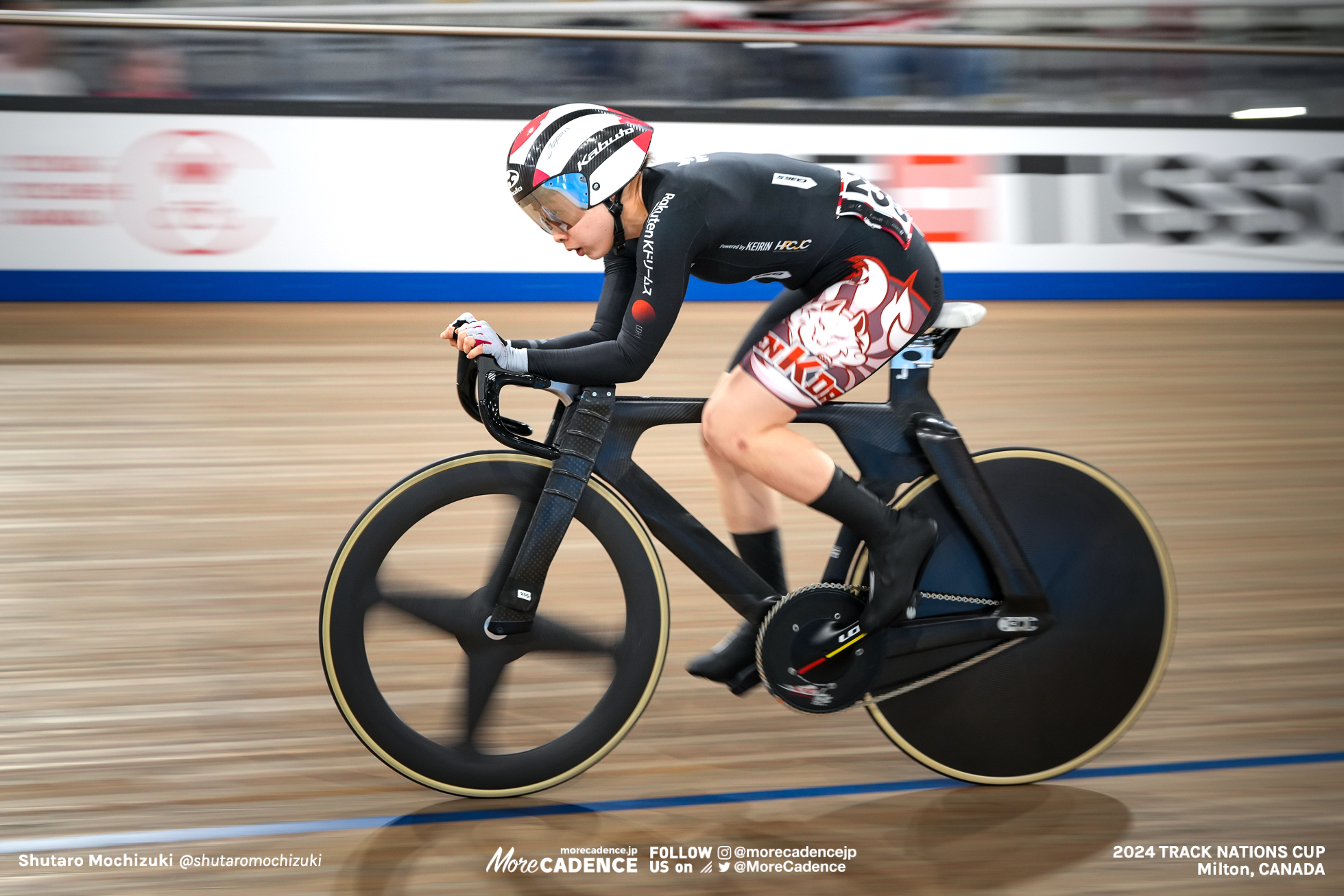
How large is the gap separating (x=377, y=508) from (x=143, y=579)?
70.4 inches

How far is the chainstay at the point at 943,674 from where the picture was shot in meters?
2.44

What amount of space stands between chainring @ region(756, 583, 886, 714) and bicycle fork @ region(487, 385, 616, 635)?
456 mm

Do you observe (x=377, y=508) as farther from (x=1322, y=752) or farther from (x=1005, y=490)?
(x=1322, y=752)

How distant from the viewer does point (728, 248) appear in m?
2.29

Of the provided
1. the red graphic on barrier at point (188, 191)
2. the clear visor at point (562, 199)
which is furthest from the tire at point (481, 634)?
Answer: the red graphic on barrier at point (188, 191)

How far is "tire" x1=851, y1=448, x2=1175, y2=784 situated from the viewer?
2.46 m

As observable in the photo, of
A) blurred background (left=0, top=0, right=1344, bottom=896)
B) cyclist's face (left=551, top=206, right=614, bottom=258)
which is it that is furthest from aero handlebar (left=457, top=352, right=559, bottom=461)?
blurred background (left=0, top=0, right=1344, bottom=896)

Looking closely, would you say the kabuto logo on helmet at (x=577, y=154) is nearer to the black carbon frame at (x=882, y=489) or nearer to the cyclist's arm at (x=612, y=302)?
the cyclist's arm at (x=612, y=302)

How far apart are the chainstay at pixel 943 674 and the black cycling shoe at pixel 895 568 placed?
153 millimetres

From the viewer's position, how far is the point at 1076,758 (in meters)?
2.54

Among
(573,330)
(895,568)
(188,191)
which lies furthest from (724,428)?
(188,191)

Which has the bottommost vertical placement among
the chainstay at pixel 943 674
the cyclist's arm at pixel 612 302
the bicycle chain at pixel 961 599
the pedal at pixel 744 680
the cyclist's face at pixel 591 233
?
the pedal at pixel 744 680

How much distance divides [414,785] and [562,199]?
1.27 m

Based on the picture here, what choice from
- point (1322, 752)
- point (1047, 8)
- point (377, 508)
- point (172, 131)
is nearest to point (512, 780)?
point (377, 508)
